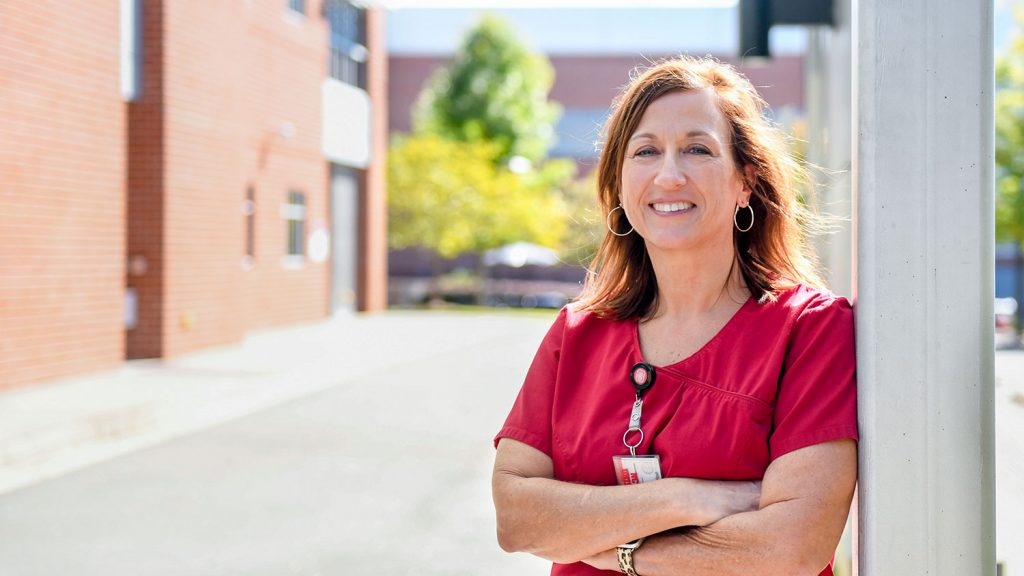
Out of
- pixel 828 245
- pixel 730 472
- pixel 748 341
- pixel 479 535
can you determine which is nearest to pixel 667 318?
pixel 748 341

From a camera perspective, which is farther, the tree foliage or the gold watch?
the tree foliage

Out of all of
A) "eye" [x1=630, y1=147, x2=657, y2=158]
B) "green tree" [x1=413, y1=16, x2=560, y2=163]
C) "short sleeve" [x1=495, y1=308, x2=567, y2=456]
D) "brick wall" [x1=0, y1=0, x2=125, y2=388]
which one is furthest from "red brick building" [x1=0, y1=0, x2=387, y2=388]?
"green tree" [x1=413, y1=16, x2=560, y2=163]

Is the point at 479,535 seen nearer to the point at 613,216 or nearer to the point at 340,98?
the point at 613,216

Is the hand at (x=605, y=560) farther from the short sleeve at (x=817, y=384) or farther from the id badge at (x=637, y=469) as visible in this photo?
the short sleeve at (x=817, y=384)

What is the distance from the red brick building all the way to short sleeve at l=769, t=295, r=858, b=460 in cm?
1012

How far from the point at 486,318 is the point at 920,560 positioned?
2343 centimetres

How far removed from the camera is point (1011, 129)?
16359 millimetres

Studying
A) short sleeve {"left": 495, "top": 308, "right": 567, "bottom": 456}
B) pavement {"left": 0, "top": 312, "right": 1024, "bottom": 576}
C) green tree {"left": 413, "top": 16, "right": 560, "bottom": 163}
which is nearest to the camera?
short sleeve {"left": 495, "top": 308, "right": 567, "bottom": 456}

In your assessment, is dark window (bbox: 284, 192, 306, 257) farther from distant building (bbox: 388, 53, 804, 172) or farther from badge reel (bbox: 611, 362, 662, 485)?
distant building (bbox: 388, 53, 804, 172)

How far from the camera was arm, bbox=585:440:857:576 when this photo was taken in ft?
5.80

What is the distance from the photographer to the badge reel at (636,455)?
192cm

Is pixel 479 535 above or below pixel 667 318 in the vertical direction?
below

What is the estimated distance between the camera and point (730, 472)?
186 cm

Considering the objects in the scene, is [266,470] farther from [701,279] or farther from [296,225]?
[296,225]
